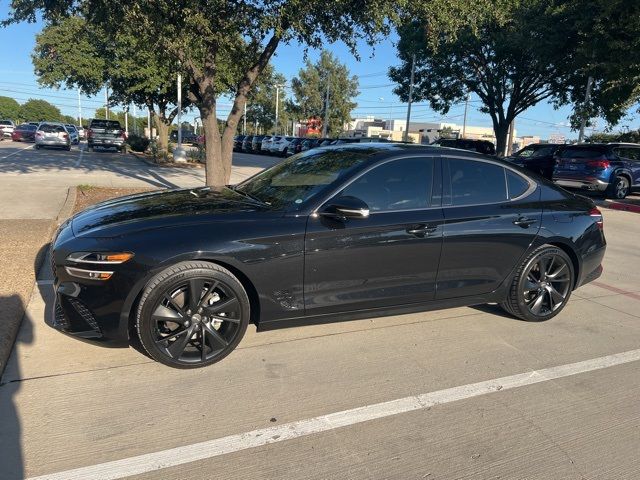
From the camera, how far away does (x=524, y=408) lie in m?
3.23

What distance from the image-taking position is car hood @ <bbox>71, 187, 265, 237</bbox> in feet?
11.5

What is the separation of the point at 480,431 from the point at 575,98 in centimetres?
2832

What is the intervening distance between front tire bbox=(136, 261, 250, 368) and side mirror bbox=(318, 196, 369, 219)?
0.85 m

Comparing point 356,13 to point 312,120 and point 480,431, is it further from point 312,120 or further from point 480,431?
point 312,120

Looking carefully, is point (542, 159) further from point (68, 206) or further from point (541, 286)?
point (68, 206)

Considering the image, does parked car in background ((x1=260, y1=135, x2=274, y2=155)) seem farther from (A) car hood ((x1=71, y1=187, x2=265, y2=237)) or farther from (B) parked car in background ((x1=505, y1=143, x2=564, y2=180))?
(A) car hood ((x1=71, y1=187, x2=265, y2=237))

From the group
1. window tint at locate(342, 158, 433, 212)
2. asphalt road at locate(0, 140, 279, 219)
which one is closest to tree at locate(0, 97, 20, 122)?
asphalt road at locate(0, 140, 279, 219)

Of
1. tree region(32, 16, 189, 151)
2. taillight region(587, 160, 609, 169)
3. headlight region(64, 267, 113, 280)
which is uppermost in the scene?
tree region(32, 16, 189, 151)

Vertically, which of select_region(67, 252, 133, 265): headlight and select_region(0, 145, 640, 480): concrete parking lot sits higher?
select_region(67, 252, 133, 265): headlight

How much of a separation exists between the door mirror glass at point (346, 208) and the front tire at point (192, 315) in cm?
85

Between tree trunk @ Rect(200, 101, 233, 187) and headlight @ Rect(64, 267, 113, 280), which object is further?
tree trunk @ Rect(200, 101, 233, 187)

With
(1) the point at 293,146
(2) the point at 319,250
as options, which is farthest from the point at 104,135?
(2) the point at 319,250

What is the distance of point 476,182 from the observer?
4453mm

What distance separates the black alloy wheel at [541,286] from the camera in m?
4.59
